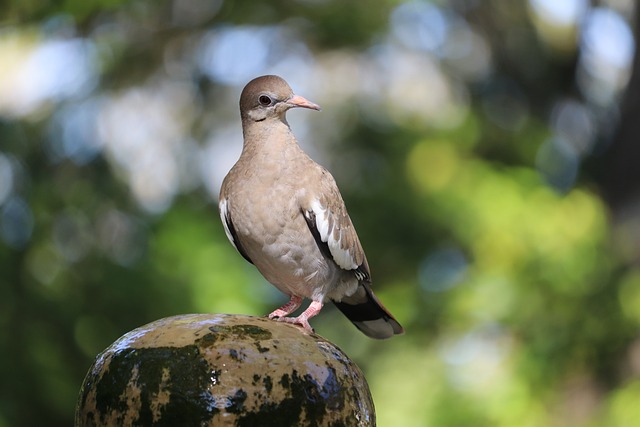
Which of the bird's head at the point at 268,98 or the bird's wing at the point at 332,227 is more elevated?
the bird's head at the point at 268,98

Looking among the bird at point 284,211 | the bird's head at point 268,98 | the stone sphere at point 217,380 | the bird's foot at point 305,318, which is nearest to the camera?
the stone sphere at point 217,380

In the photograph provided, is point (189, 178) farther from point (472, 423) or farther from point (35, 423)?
point (472, 423)

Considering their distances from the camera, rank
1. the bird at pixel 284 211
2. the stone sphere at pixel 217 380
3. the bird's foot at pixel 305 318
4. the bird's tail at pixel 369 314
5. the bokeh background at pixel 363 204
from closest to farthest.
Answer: the stone sphere at pixel 217 380
the bird's foot at pixel 305 318
the bird at pixel 284 211
the bird's tail at pixel 369 314
the bokeh background at pixel 363 204

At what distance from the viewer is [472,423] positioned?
29.6 feet

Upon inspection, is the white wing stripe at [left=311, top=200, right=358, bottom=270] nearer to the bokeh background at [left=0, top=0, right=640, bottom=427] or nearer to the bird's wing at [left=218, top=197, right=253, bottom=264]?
the bird's wing at [left=218, top=197, right=253, bottom=264]

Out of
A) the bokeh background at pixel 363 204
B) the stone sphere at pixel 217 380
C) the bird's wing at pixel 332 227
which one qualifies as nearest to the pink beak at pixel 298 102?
the bird's wing at pixel 332 227

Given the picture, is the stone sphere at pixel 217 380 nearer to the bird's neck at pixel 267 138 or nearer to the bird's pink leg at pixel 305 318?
the bird's pink leg at pixel 305 318

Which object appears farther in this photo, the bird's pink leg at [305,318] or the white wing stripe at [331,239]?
the white wing stripe at [331,239]

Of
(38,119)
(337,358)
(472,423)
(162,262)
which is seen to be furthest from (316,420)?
(38,119)

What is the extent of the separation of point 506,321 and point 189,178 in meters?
3.63

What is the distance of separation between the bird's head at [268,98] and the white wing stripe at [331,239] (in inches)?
16.2

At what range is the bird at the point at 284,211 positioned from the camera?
369 cm

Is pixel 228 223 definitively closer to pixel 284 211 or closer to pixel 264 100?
pixel 284 211

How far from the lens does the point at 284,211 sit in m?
3.67
